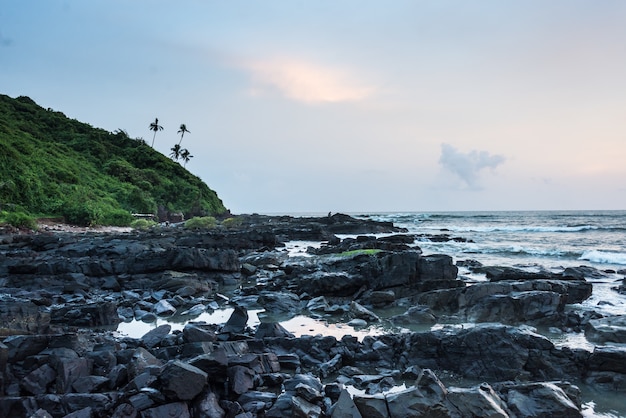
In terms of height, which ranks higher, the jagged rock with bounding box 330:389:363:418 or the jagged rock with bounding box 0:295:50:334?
the jagged rock with bounding box 0:295:50:334

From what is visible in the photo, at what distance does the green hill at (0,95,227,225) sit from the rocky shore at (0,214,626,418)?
2946cm

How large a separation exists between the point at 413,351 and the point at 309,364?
1959 mm

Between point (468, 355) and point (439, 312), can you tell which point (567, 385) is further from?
point (439, 312)

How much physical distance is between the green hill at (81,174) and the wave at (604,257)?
41881 mm

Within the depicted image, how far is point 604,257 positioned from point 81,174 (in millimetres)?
58965

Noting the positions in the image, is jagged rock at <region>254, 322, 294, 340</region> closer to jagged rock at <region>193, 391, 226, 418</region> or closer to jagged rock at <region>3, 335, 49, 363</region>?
jagged rock at <region>193, 391, 226, 418</region>

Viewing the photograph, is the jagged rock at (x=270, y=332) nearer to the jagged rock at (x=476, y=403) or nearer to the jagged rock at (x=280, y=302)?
the jagged rock at (x=280, y=302)

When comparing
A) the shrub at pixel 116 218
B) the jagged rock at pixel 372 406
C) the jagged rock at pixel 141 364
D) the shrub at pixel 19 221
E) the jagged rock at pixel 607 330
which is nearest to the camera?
the jagged rock at pixel 372 406

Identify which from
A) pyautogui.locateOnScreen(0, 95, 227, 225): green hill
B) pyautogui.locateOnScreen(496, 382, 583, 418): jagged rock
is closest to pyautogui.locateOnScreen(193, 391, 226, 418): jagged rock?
pyautogui.locateOnScreen(496, 382, 583, 418): jagged rock

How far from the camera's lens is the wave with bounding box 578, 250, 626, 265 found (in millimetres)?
26006

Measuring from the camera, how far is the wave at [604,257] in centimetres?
2601

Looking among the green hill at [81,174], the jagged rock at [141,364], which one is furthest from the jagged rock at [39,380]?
the green hill at [81,174]

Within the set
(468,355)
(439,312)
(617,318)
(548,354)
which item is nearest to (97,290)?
(439,312)

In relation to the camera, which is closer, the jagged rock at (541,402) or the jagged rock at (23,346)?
the jagged rock at (541,402)
